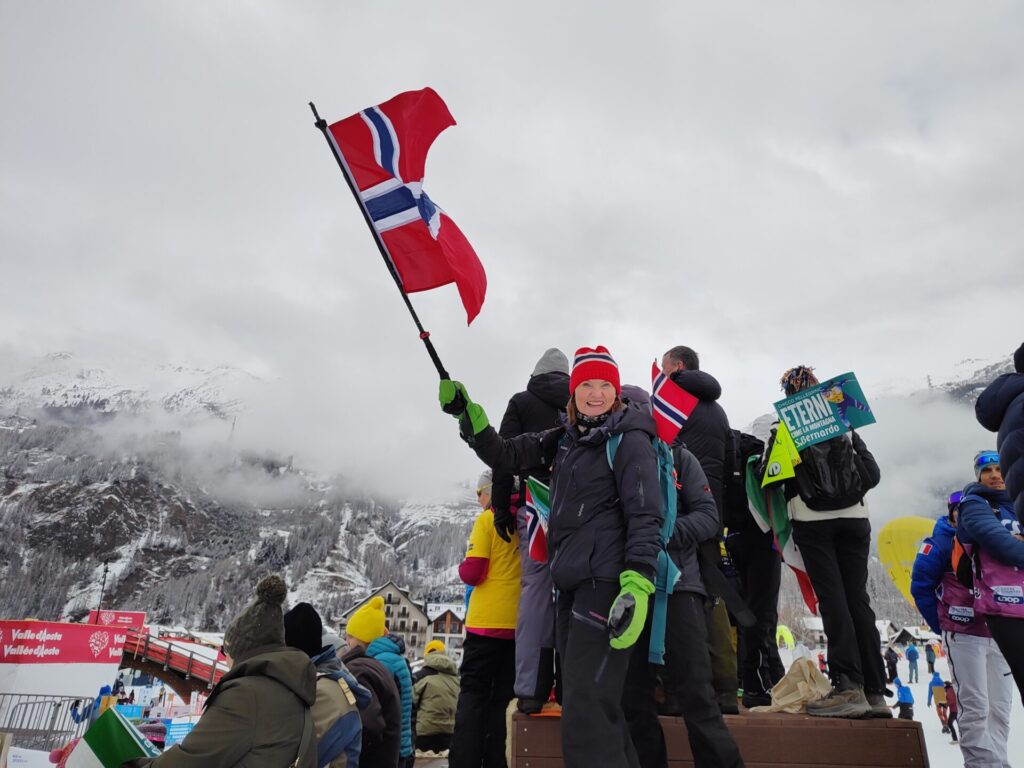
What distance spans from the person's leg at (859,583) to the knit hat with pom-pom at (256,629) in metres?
3.57

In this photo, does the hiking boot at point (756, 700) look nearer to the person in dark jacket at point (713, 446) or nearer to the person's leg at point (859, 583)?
the person in dark jacket at point (713, 446)

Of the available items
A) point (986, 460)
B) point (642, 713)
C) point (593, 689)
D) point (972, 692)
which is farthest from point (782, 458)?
point (593, 689)

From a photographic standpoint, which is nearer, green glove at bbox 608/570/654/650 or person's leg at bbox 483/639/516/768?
green glove at bbox 608/570/654/650

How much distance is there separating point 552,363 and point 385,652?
3.05 m

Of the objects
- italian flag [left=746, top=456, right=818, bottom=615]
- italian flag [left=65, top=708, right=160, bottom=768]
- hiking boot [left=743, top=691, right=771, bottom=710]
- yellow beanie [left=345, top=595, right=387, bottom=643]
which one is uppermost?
italian flag [left=746, top=456, right=818, bottom=615]

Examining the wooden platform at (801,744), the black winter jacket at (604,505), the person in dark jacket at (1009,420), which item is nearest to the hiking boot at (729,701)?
the wooden platform at (801,744)

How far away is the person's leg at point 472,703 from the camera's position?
411 centimetres

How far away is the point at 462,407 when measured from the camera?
3744 millimetres

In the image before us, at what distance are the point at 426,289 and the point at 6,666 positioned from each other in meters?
10.5

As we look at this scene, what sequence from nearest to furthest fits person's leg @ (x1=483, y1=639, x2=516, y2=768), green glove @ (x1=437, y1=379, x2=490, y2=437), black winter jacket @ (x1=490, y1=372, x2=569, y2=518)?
green glove @ (x1=437, y1=379, x2=490, y2=437)
person's leg @ (x1=483, y1=639, x2=516, y2=768)
black winter jacket @ (x1=490, y1=372, x2=569, y2=518)

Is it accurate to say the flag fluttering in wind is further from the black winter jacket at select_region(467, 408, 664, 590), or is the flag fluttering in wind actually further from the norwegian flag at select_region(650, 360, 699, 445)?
the black winter jacket at select_region(467, 408, 664, 590)

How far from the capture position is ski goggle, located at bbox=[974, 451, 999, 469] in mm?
4578

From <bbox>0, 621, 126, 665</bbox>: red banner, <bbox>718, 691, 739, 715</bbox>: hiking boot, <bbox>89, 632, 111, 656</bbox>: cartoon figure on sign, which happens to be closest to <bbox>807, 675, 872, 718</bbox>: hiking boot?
<bbox>718, 691, 739, 715</bbox>: hiking boot

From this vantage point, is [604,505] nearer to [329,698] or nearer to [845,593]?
[329,698]
